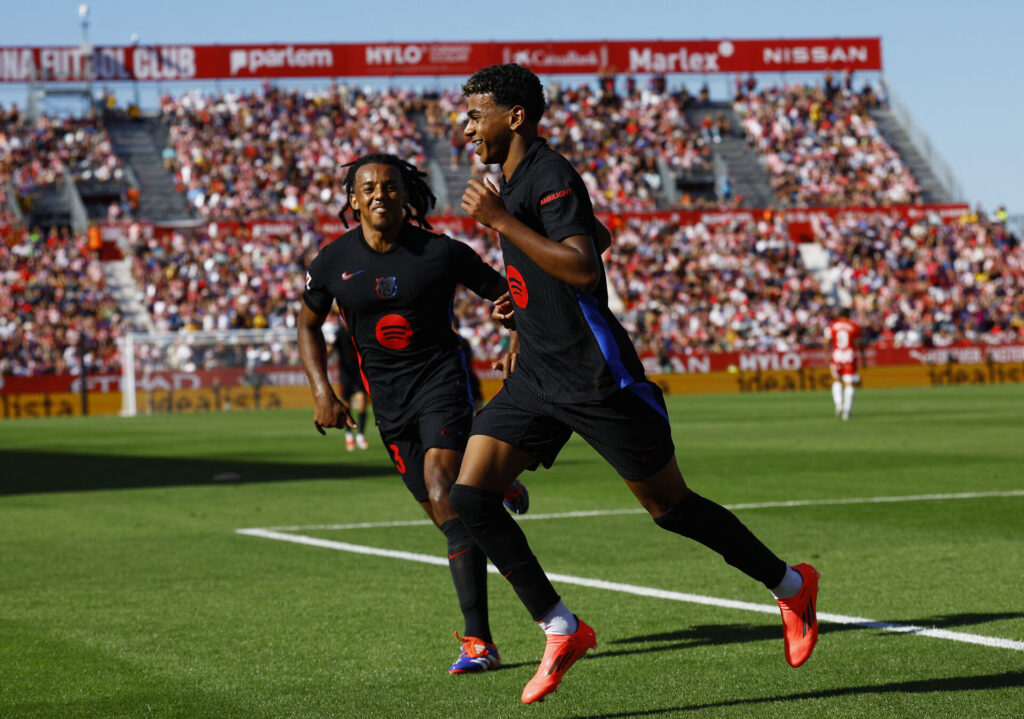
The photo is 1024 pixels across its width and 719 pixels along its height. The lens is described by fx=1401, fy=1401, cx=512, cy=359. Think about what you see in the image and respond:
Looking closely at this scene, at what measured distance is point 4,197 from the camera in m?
49.8

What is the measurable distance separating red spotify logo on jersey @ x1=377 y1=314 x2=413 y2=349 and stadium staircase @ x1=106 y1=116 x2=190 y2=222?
152ft

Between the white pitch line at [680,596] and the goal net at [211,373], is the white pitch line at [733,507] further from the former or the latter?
the goal net at [211,373]

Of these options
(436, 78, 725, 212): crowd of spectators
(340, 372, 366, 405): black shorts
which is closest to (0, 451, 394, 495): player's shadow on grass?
(340, 372, 366, 405): black shorts

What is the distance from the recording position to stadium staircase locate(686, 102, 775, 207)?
191 feet

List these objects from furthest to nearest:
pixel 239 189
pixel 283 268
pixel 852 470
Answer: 1. pixel 239 189
2. pixel 283 268
3. pixel 852 470

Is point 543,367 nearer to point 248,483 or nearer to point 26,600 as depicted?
point 26,600

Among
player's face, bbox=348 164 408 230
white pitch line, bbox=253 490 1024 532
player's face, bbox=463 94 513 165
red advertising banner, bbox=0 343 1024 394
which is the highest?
player's face, bbox=463 94 513 165

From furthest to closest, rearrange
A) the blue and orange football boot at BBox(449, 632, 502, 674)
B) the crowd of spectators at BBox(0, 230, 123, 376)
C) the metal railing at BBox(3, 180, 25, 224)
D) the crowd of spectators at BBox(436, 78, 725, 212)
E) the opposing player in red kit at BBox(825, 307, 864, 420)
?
the crowd of spectators at BBox(436, 78, 725, 212) < the metal railing at BBox(3, 180, 25, 224) < the crowd of spectators at BBox(0, 230, 123, 376) < the opposing player in red kit at BBox(825, 307, 864, 420) < the blue and orange football boot at BBox(449, 632, 502, 674)

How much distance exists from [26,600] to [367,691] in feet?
11.8

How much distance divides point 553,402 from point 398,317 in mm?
1707

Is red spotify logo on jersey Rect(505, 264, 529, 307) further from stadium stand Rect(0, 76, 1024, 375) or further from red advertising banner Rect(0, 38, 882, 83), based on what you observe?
red advertising banner Rect(0, 38, 882, 83)

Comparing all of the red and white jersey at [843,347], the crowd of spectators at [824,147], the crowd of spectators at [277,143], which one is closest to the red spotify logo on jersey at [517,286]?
the red and white jersey at [843,347]

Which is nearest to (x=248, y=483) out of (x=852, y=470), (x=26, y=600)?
(x=852, y=470)

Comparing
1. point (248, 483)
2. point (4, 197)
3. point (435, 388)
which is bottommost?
point (248, 483)
